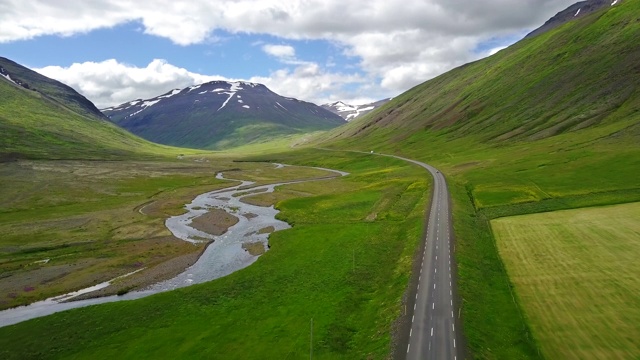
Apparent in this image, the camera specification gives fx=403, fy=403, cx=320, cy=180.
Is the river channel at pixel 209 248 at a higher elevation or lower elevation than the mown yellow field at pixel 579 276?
lower

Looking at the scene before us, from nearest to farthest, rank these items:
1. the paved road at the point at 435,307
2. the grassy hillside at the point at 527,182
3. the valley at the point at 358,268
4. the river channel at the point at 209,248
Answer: the paved road at the point at 435,307 < the valley at the point at 358,268 < the grassy hillside at the point at 527,182 < the river channel at the point at 209,248

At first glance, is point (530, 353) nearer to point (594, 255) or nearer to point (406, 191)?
point (594, 255)

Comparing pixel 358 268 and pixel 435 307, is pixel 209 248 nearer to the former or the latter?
pixel 358 268

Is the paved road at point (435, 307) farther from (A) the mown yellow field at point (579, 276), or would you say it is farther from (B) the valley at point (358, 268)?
(A) the mown yellow field at point (579, 276)

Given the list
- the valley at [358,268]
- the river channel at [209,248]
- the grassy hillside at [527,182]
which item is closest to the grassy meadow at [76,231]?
the valley at [358,268]

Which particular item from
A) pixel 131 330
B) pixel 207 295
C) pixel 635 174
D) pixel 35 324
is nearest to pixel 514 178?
pixel 635 174

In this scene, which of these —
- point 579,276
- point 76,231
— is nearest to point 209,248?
point 76,231
